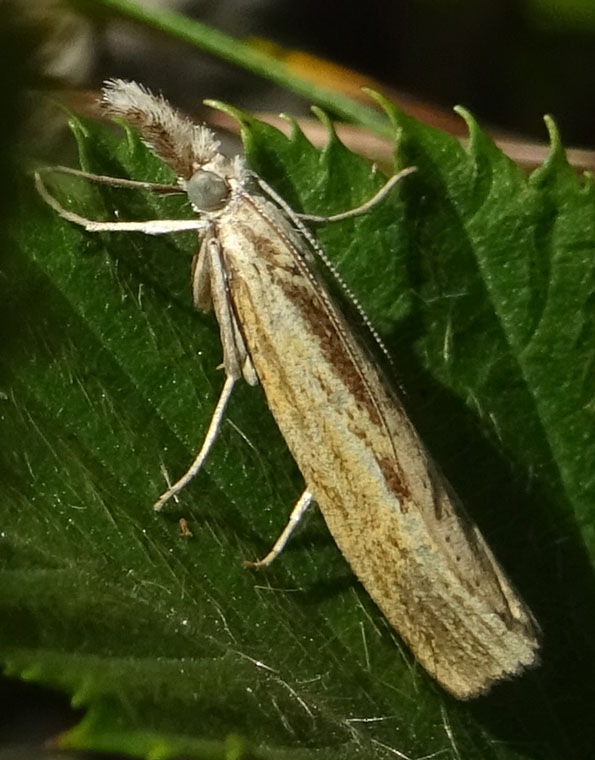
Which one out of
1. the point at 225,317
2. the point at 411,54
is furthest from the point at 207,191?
the point at 411,54

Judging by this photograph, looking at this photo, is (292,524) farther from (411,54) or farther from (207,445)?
(411,54)

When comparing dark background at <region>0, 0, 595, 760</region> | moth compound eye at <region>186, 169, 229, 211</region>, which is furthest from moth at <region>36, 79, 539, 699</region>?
dark background at <region>0, 0, 595, 760</region>

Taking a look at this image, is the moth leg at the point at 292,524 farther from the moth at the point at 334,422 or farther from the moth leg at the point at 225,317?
the moth leg at the point at 225,317

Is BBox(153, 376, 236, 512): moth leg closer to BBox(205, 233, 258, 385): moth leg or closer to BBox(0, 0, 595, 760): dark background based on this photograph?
BBox(205, 233, 258, 385): moth leg

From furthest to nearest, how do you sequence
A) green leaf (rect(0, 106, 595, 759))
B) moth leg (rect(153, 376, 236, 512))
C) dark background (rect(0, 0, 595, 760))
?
dark background (rect(0, 0, 595, 760)), moth leg (rect(153, 376, 236, 512)), green leaf (rect(0, 106, 595, 759))

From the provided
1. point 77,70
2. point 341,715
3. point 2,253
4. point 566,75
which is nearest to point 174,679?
point 341,715

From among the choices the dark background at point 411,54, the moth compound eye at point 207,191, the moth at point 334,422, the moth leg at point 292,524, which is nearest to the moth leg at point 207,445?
the moth at point 334,422

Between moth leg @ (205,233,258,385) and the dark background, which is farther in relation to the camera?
the dark background
